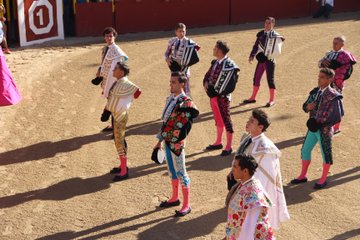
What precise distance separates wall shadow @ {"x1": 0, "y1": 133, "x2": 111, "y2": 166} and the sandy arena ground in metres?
0.02

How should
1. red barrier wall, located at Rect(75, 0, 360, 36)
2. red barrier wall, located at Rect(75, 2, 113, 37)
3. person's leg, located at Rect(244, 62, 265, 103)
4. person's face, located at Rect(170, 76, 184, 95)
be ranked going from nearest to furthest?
person's face, located at Rect(170, 76, 184, 95) → person's leg, located at Rect(244, 62, 265, 103) → red barrier wall, located at Rect(75, 2, 113, 37) → red barrier wall, located at Rect(75, 0, 360, 36)

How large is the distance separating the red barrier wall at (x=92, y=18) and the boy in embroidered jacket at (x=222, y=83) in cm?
867

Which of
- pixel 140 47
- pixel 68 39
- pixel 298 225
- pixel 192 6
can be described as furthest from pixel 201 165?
pixel 192 6

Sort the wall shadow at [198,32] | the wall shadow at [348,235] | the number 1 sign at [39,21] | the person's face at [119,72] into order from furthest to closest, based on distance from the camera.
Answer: the wall shadow at [198,32]
the number 1 sign at [39,21]
the person's face at [119,72]
the wall shadow at [348,235]

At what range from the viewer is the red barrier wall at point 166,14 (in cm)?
1780

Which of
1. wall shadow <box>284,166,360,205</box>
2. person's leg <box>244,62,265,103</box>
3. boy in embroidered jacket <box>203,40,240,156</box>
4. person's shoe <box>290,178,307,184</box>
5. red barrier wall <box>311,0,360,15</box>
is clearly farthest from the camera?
red barrier wall <box>311,0,360,15</box>

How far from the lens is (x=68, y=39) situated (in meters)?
17.0

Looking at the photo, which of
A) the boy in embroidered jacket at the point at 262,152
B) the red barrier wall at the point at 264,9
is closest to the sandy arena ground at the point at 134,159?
the boy in embroidered jacket at the point at 262,152

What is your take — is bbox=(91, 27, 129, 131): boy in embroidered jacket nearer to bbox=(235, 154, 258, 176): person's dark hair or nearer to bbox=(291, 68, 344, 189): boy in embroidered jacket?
bbox=(291, 68, 344, 189): boy in embroidered jacket

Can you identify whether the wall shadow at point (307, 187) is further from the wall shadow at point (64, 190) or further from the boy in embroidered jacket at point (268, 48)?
the boy in embroidered jacket at point (268, 48)

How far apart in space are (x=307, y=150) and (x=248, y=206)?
2.99 metres

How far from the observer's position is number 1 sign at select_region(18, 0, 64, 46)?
15727mm

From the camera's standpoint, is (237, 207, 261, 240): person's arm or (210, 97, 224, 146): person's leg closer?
(237, 207, 261, 240): person's arm

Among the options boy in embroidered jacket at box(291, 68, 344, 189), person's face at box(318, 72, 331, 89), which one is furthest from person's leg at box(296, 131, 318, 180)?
person's face at box(318, 72, 331, 89)
